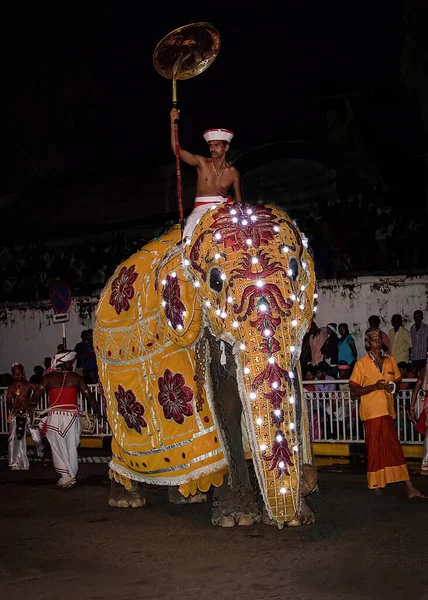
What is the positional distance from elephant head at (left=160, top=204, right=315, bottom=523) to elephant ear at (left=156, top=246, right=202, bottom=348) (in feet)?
0.04

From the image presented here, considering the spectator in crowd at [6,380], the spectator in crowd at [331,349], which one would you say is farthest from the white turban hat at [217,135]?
the spectator in crowd at [6,380]

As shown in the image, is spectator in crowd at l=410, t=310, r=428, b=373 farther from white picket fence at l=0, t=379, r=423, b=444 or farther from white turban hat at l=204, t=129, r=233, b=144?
white turban hat at l=204, t=129, r=233, b=144

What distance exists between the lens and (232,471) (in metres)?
10.3

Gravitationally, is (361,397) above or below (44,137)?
below

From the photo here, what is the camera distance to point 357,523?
33.6 feet

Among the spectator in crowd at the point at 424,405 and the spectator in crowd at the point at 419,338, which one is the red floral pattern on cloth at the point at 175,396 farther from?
the spectator in crowd at the point at 419,338

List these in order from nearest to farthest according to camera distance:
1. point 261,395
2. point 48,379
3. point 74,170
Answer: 1. point 261,395
2. point 48,379
3. point 74,170

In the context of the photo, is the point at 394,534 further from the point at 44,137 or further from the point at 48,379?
the point at 44,137

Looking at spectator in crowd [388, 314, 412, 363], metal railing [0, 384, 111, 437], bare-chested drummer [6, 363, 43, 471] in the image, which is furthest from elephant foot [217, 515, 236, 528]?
metal railing [0, 384, 111, 437]

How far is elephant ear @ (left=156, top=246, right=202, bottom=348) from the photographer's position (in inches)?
404

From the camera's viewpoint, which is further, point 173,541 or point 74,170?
point 74,170

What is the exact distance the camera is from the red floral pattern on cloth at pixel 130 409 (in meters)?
11.6

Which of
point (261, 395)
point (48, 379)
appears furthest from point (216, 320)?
point (48, 379)

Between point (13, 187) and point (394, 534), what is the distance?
87.6 ft
